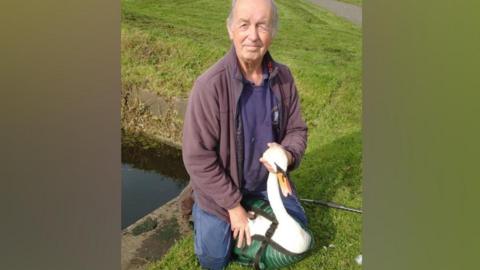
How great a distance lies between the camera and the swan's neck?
81.7 inches

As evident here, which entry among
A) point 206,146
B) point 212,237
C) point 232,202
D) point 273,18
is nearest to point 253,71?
point 273,18

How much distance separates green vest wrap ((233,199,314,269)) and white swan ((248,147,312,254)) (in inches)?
0.6

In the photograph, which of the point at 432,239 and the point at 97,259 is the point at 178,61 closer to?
the point at 97,259

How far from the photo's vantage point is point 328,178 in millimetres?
2309

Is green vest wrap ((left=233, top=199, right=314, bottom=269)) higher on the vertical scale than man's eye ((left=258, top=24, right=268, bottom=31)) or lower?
lower

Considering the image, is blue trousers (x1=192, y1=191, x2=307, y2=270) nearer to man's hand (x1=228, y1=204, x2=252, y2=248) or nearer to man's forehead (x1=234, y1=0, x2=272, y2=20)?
man's hand (x1=228, y1=204, x2=252, y2=248)

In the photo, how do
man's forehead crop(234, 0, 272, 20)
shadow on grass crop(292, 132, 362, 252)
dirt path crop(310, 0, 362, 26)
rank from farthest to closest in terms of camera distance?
dirt path crop(310, 0, 362, 26)
shadow on grass crop(292, 132, 362, 252)
man's forehead crop(234, 0, 272, 20)

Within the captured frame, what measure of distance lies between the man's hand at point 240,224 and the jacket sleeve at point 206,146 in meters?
0.03

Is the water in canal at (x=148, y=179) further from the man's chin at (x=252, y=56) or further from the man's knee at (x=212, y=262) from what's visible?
the man's chin at (x=252, y=56)

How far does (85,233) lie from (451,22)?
5.14 ft

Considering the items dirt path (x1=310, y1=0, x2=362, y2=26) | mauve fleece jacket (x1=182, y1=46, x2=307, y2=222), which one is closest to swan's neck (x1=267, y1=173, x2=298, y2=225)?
mauve fleece jacket (x1=182, y1=46, x2=307, y2=222)

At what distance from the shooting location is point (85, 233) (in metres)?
2.24

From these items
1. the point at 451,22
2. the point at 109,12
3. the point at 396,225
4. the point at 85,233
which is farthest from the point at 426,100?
the point at 85,233

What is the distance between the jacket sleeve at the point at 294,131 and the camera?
83.6 inches
